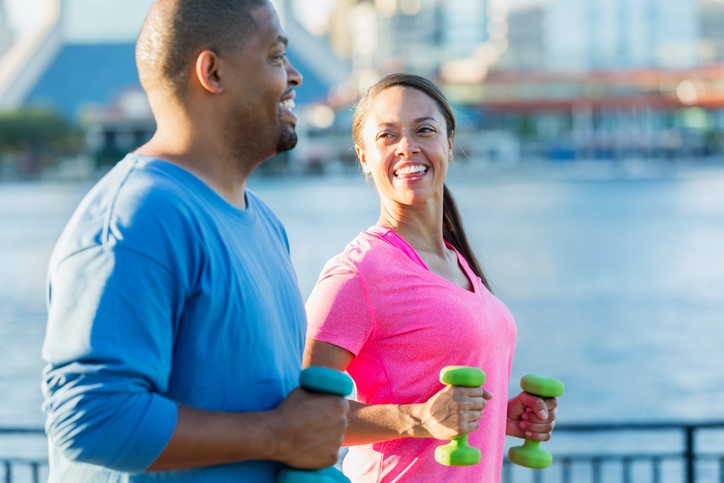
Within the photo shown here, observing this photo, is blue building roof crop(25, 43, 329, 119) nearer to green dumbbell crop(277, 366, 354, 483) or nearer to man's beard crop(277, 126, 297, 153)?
man's beard crop(277, 126, 297, 153)

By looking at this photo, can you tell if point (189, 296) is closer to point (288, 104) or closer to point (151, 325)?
point (151, 325)

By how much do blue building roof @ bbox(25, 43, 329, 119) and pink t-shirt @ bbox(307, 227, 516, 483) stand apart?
76261mm

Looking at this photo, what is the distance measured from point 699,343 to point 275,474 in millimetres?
15561

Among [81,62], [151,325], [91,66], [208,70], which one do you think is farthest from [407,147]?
[81,62]

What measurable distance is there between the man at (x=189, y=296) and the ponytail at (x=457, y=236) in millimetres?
652

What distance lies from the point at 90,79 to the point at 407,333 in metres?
83.0

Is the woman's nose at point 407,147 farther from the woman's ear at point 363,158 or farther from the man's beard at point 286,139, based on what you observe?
the man's beard at point 286,139

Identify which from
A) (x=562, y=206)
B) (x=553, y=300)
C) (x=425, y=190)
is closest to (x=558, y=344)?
(x=553, y=300)

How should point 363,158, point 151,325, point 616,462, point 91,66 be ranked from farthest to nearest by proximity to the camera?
point 91,66
point 616,462
point 363,158
point 151,325

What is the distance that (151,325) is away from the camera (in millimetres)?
1061

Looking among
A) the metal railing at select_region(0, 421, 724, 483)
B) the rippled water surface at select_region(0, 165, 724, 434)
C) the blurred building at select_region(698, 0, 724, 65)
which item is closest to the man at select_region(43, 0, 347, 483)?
the rippled water surface at select_region(0, 165, 724, 434)

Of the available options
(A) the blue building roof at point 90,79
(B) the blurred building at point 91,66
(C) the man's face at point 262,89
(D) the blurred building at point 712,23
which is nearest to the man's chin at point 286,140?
(C) the man's face at point 262,89

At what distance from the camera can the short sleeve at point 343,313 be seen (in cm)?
158

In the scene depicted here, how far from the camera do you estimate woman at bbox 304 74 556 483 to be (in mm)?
1584
